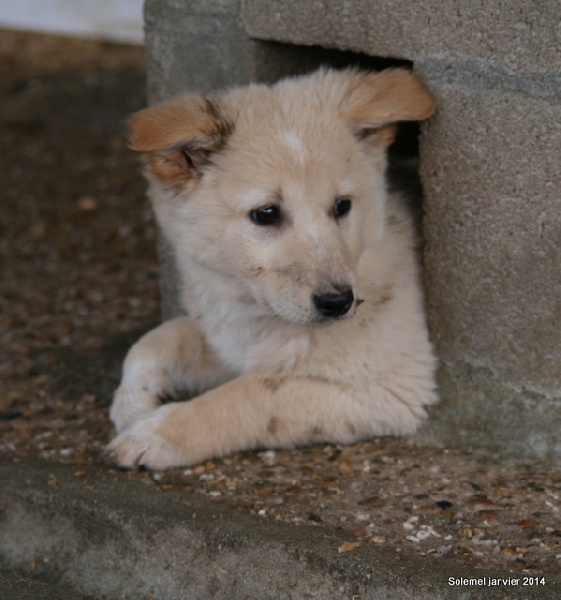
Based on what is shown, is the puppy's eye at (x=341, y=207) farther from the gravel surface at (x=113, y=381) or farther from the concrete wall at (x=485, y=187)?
the gravel surface at (x=113, y=381)

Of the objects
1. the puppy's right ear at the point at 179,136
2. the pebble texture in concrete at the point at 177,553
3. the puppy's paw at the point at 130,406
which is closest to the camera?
the pebble texture in concrete at the point at 177,553

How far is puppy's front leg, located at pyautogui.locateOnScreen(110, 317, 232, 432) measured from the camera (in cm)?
433

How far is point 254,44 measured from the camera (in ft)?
14.0

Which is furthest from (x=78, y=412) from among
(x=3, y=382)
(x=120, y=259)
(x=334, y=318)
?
(x=120, y=259)

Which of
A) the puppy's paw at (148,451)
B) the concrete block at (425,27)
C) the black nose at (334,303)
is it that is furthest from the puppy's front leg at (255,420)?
the concrete block at (425,27)

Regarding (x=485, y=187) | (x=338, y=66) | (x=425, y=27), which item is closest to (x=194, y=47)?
(x=338, y=66)

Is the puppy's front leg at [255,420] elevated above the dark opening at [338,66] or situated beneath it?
situated beneath

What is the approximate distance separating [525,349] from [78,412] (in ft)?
6.39

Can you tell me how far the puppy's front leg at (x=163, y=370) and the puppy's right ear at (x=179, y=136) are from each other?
0.88 meters

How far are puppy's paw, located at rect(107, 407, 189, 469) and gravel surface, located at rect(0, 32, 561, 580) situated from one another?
0.14 ft

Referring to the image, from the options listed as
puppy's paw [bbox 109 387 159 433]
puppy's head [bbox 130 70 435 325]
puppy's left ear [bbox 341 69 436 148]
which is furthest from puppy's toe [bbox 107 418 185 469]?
puppy's left ear [bbox 341 69 436 148]

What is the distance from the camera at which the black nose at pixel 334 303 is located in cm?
351

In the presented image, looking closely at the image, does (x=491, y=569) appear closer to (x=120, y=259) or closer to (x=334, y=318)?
(x=334, y=318)

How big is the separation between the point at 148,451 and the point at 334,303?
960 millimetres
